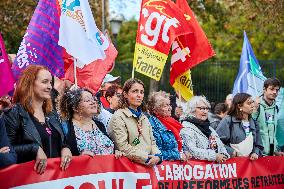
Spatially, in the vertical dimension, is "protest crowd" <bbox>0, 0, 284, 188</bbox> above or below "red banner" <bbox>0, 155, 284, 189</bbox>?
above

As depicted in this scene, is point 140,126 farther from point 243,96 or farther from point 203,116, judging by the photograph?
point 243,96

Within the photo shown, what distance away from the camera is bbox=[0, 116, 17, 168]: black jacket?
648 centimetres

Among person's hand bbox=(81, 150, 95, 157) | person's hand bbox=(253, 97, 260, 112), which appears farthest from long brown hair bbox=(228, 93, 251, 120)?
person's hand bbox=(81, 150, 95, 157)

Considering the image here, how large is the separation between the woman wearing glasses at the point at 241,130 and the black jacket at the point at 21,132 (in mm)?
3701

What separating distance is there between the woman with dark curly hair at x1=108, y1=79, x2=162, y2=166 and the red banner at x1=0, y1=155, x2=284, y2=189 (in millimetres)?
162

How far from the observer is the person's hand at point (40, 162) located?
679 cm

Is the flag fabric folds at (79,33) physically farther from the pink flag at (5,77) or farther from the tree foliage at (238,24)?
the tree foliage at (238,24)

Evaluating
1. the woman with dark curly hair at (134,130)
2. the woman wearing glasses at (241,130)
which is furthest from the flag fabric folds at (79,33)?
the woman wearing glasses at (241,130)

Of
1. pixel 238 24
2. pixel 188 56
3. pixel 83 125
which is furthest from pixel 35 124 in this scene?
pixel 238 24

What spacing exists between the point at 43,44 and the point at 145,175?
2205 millimetres

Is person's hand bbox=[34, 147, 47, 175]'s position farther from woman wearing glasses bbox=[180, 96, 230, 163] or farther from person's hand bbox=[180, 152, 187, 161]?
woman wearing glasses bbox=[180, 96, 230, 163]

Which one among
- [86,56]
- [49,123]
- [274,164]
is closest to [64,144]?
[49,123]

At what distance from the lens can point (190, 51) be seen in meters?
10.3

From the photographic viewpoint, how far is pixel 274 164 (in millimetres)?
10164
